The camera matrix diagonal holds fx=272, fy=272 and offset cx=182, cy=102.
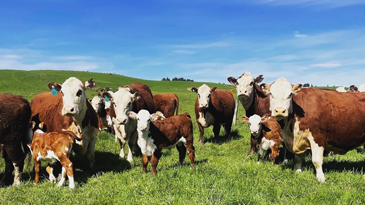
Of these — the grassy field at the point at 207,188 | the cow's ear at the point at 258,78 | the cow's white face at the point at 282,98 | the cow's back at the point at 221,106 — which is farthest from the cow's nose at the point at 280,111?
the cow's back at the point at 221,106

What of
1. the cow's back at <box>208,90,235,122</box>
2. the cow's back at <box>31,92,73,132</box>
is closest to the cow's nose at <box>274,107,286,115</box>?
the cow's back at <box>31,92,73,132</box>

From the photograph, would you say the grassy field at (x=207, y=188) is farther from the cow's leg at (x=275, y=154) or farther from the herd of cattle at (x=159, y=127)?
the cow's leg at (x=275, y=154)

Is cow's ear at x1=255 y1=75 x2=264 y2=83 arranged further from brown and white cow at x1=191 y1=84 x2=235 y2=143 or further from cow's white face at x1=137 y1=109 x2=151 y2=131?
cow's white face at x1=137 y1=109 x2=151 y2=131

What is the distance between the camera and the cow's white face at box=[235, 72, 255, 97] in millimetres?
8344

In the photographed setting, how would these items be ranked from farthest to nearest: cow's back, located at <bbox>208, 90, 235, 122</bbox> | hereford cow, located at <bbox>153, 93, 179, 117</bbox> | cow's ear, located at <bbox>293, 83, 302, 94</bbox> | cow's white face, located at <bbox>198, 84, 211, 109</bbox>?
hereford cow, located at <bbox>153, 93, 179, 117</bbox> → cow's back, located at <bbox>208, 90, 235, 122</bbox> → cow's white face, located at <bbox>198, 84, 211, 109</bbox> → cow's ear, located at <bbox>293, 83, 302, 94</bbox>

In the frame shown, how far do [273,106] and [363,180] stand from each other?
223 cm

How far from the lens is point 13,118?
628 cm

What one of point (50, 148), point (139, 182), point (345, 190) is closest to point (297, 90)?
point (345, 190)

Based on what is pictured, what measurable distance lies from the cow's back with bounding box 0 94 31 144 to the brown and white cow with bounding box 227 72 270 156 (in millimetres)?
5919

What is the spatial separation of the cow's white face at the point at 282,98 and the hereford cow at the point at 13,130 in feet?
18.9

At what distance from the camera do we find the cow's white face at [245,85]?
328 inches

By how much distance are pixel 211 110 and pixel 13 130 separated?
739 cm

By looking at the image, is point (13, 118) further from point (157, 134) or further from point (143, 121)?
point (157, 134)

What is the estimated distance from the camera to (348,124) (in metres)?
5.80
